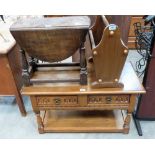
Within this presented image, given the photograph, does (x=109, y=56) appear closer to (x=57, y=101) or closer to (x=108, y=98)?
(x=108, y=98)

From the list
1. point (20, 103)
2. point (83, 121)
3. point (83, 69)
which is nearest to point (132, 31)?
point (83, 121)

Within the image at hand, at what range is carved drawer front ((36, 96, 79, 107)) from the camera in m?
1.30

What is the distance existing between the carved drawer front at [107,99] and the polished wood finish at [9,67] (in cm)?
74

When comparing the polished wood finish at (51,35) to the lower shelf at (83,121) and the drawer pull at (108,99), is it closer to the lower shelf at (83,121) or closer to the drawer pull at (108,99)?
the drawer pull at (108,99)

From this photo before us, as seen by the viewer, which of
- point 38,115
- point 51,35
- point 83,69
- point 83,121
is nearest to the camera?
point 51,35

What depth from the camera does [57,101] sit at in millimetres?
1318

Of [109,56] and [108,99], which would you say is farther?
[108,99]

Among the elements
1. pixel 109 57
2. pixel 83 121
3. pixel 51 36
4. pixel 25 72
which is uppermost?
pixel 51 36

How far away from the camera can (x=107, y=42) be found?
1.04 m

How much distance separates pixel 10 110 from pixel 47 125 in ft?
1.80

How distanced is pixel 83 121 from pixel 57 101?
440 mm

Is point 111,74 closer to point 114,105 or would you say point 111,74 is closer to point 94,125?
point 114,105

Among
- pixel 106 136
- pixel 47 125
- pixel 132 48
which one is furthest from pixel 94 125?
pixel 132 48

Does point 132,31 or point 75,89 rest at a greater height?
point 75,89
